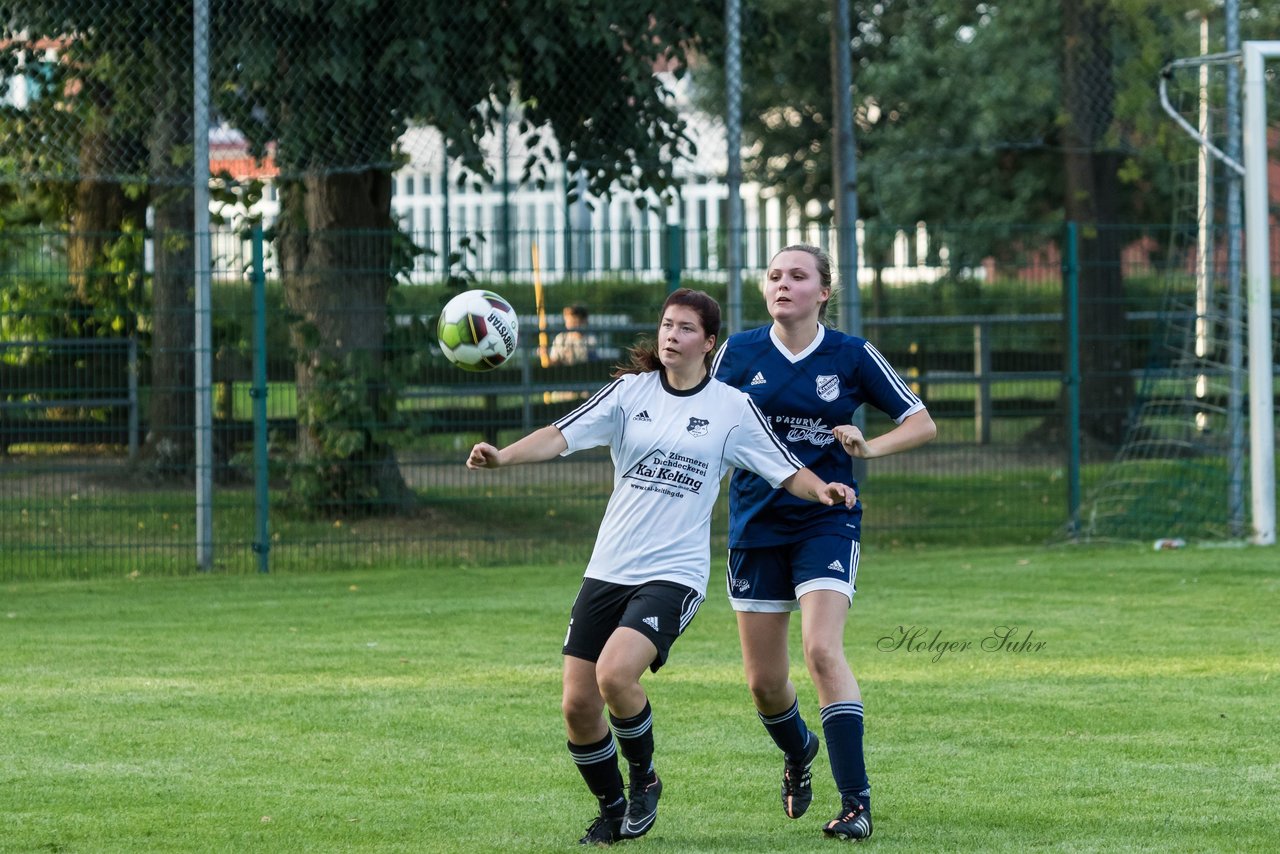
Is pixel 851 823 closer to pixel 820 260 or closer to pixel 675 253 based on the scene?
pixel 820 260

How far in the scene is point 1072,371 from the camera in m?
13.2

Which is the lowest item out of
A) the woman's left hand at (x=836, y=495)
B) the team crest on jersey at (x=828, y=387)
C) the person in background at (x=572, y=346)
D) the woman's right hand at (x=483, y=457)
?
the woman's left hand at (x=836, y=495)

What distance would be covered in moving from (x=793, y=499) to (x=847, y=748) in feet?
2.59

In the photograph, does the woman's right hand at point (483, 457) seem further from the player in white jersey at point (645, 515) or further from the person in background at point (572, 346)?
the person in background at point (572, 346)

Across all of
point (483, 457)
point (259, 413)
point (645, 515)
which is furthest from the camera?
point (259, 413)

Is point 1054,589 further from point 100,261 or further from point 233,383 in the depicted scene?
point 100,261

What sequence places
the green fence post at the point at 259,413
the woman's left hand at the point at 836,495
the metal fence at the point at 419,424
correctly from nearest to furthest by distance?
the woman's left hand at the point at 836,495
the green fence post at the point at 259,413
the metal fence at the point at 419,424

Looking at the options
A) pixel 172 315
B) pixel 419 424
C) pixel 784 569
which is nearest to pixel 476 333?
pixel 784 569

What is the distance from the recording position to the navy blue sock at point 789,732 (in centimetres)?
561

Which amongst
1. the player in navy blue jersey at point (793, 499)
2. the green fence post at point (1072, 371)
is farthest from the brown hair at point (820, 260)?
the green fence post at point (1072, 371)

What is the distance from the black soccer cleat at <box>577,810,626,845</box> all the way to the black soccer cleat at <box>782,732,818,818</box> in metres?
0.59

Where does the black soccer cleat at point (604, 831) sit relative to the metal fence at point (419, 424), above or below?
below

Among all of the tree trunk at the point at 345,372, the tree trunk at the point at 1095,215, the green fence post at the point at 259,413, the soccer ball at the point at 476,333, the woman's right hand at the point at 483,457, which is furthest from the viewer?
the tree trunk at the point at 1095,215

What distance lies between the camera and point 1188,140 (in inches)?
573
